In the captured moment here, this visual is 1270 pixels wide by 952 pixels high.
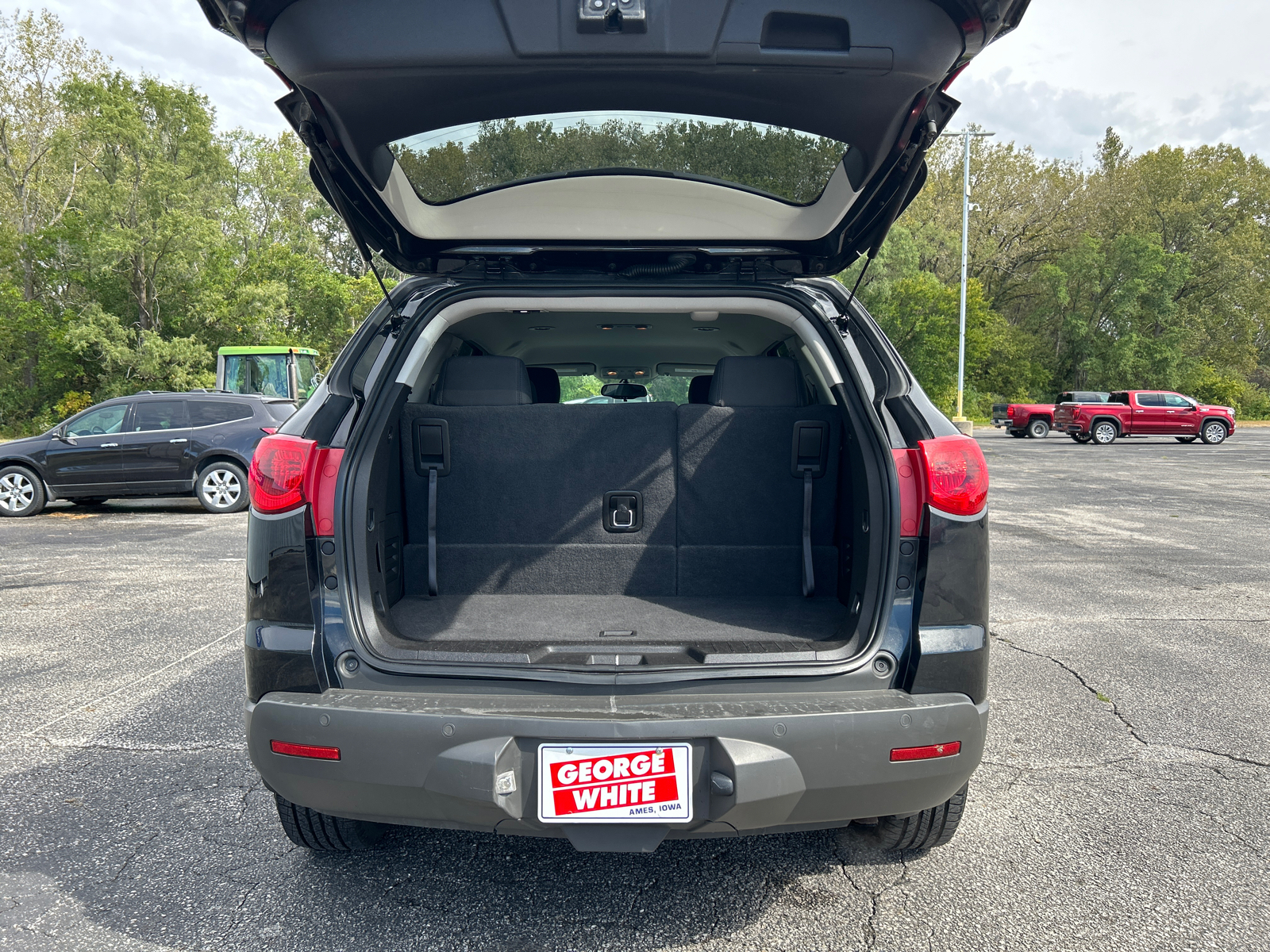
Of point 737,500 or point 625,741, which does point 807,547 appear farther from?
point 625,741

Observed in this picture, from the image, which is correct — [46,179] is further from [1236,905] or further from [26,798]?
[1236,905]

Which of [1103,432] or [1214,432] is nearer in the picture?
[1214,432]

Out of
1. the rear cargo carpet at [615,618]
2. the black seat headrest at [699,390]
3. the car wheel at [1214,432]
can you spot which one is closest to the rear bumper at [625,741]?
the rear cargo carpet at [615,618]

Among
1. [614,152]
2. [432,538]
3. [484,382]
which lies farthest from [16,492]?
[614,152]

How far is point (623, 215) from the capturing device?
2525mm

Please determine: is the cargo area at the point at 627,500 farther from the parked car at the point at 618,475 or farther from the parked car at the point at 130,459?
the parked car at the point at 130,459

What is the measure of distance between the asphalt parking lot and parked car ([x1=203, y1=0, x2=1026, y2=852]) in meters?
0.23

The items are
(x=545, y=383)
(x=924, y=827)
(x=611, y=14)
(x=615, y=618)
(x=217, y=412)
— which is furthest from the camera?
(x=217, y=412)

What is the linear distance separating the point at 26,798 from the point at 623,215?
282cm

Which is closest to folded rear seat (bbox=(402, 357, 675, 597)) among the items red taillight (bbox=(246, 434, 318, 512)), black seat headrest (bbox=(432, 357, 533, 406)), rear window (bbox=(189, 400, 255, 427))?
black seat headrest (bbox=(432, 357, 533, 406))

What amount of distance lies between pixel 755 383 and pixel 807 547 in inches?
26.1

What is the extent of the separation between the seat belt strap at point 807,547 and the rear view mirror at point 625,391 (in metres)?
1.97

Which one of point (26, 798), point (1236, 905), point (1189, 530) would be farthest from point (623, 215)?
point (1189, 530)

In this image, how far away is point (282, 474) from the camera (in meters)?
2.03
